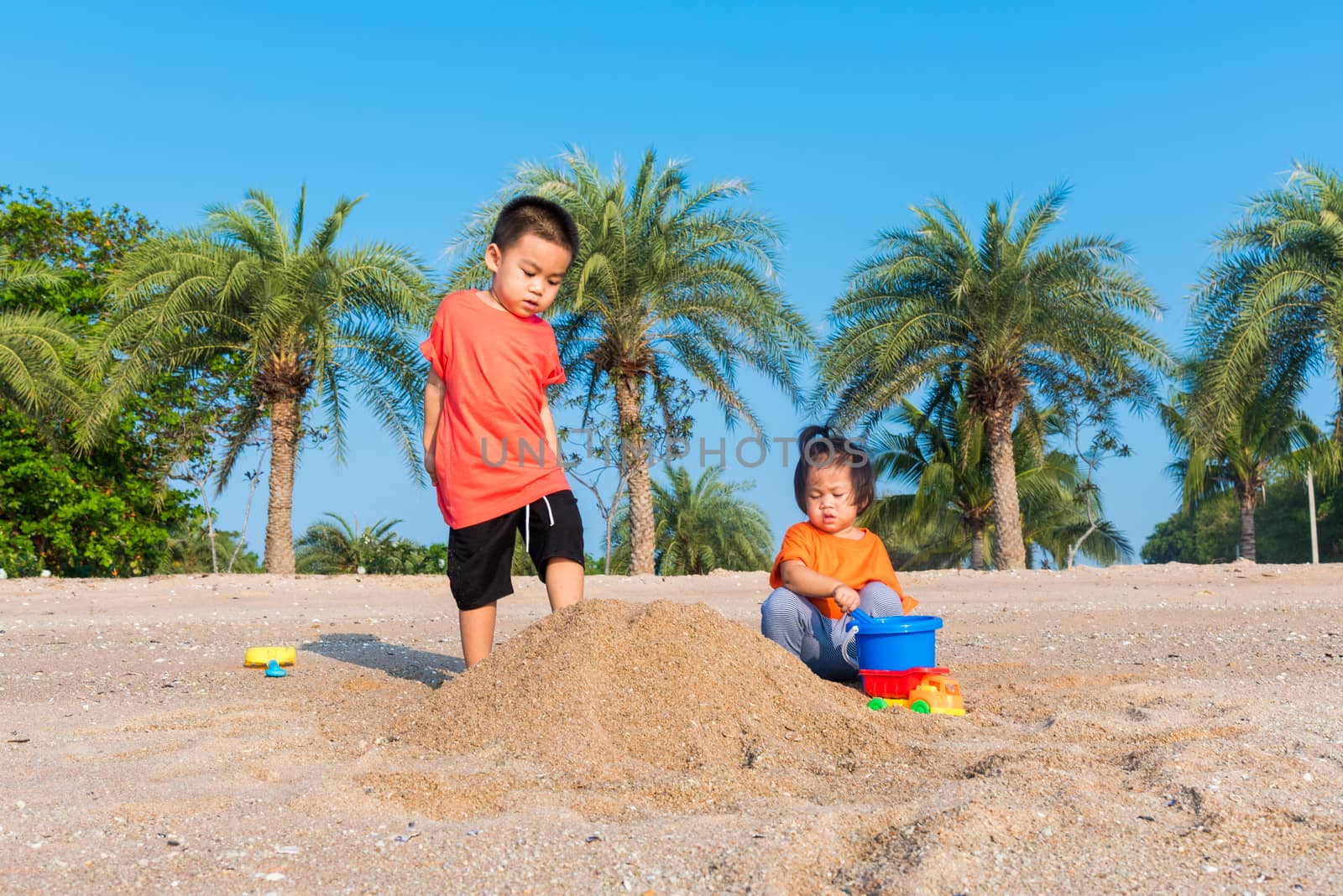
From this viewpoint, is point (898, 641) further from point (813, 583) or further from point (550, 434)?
point (550, 434)

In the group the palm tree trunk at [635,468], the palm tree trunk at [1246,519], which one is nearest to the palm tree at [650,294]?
the palm tree trunk at [635,468]

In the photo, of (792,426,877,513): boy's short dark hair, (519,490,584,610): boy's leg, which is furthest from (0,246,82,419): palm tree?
(792,426,877,513): boy's short dark hair

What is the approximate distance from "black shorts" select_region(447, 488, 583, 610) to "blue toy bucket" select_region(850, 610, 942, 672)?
1131mm

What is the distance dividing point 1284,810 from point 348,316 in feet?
49.1

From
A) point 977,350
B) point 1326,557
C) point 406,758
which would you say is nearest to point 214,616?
point 406,758

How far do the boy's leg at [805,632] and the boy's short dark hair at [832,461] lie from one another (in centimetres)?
39

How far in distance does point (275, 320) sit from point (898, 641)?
13.3 meters

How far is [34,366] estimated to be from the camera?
14.8 metres

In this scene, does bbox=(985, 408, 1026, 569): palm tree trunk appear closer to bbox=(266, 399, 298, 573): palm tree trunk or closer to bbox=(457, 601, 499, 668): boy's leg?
bbox=(266, 399, 298, 573): palm tree trunk

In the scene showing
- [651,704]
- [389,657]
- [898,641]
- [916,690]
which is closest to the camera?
[651,704]

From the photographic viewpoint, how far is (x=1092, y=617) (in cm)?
761

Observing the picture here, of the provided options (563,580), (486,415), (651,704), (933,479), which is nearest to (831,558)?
(563,580)

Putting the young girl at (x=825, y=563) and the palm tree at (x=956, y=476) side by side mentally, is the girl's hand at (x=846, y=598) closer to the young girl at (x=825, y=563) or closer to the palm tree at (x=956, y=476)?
the young girl at (x=825, y=563)

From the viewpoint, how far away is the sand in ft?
6.66
